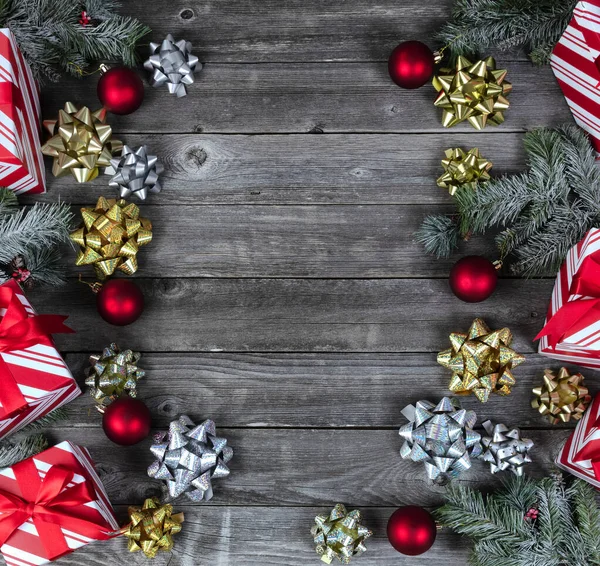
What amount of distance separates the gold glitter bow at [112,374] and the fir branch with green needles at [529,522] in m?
0.73

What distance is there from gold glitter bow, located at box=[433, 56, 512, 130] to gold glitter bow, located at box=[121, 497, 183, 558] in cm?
107

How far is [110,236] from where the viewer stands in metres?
1.21

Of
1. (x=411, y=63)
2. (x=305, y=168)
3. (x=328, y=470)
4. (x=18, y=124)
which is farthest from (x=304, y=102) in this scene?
(x=328, y=470)

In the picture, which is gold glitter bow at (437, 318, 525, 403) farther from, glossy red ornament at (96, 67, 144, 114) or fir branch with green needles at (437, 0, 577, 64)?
glossy red ornament at (96, 67, 144, 114)

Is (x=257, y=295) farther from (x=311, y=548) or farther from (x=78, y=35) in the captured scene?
(x=78, y=35)

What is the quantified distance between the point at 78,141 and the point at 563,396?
1.19 meters

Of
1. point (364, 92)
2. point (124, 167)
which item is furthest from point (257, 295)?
point (364, 92)

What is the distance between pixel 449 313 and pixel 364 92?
547mm

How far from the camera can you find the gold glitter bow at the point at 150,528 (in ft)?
3.95

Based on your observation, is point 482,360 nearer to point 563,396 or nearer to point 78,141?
point 563,396

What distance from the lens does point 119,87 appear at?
122 cm

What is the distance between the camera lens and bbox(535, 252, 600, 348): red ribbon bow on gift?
105 cm

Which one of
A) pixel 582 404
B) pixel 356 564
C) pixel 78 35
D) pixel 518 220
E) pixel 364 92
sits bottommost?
pixel 356 564

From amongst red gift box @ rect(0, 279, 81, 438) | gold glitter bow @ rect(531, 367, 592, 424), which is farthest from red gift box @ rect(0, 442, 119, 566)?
gold glitter bow @ rect(531, 367, 592, 424)
